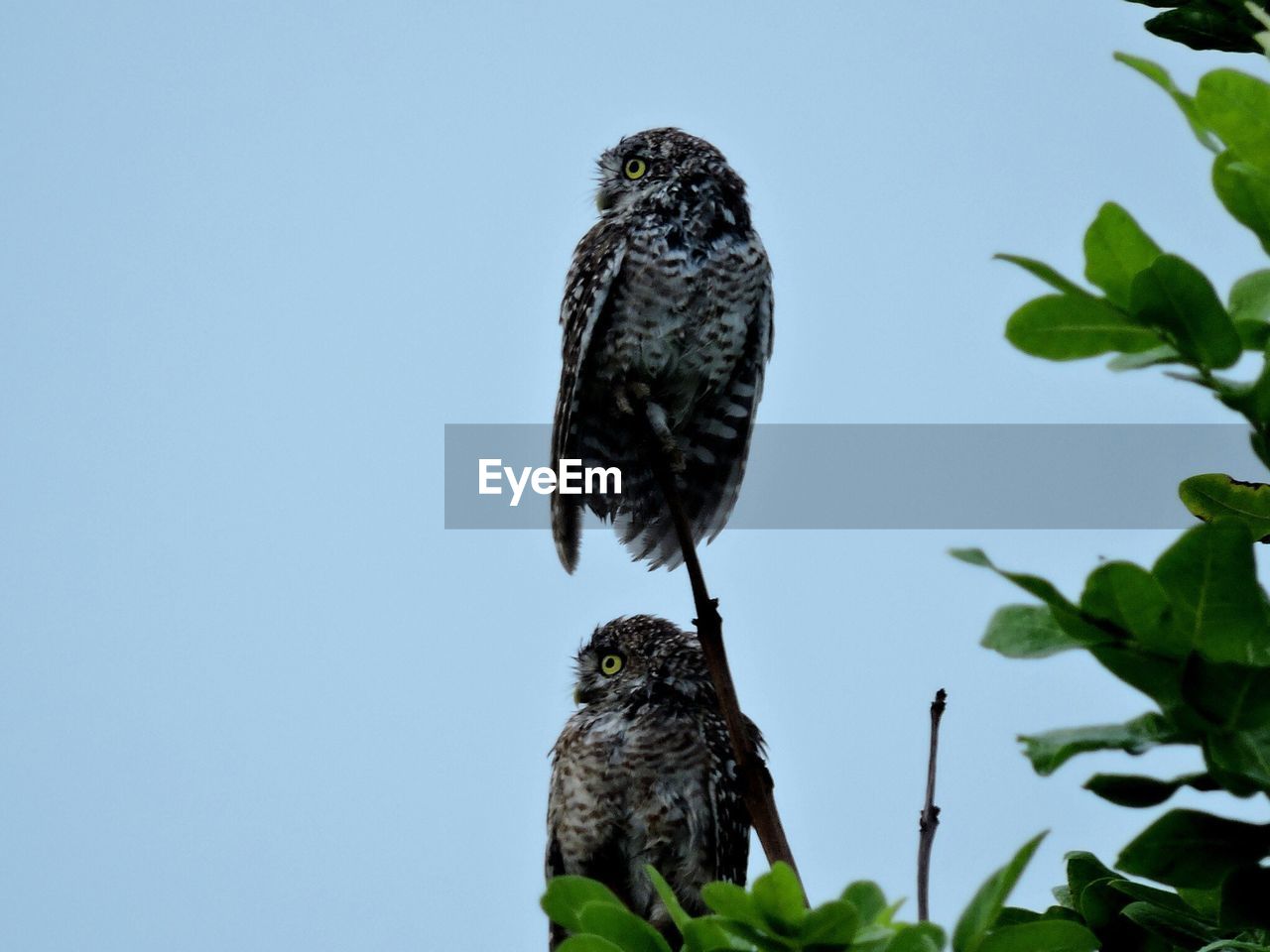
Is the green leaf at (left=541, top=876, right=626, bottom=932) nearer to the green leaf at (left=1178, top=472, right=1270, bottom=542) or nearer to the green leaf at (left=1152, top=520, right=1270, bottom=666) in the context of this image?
the green leaf at (left=1152, top=520, right=1270, bottom=666)

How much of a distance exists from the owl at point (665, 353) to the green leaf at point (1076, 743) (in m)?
3.52

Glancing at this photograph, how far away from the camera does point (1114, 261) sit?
975 millimetres

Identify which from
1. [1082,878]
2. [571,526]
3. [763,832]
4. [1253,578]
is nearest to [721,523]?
[571,526]

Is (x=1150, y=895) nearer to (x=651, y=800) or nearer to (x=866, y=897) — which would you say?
(x=866, y=897)

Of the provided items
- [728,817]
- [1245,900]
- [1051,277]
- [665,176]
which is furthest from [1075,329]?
[665,176]

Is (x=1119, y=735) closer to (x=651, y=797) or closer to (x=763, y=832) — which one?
(x=763, y=832)

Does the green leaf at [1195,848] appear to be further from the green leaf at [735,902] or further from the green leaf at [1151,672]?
the green leaf at [735,902]

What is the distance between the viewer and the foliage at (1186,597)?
0.87 m

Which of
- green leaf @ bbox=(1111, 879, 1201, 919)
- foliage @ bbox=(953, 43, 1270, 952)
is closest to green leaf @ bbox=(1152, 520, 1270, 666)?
foliage @ bbox=(953, 43, 1270, 952)

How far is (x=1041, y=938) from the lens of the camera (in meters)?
1.00

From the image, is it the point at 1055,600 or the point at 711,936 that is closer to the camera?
the point at 1055,600

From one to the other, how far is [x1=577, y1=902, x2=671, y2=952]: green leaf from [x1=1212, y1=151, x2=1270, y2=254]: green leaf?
1.85ft

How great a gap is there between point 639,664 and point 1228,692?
148 inches

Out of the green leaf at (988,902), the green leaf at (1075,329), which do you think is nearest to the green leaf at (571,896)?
the green leaf at (988,902)
